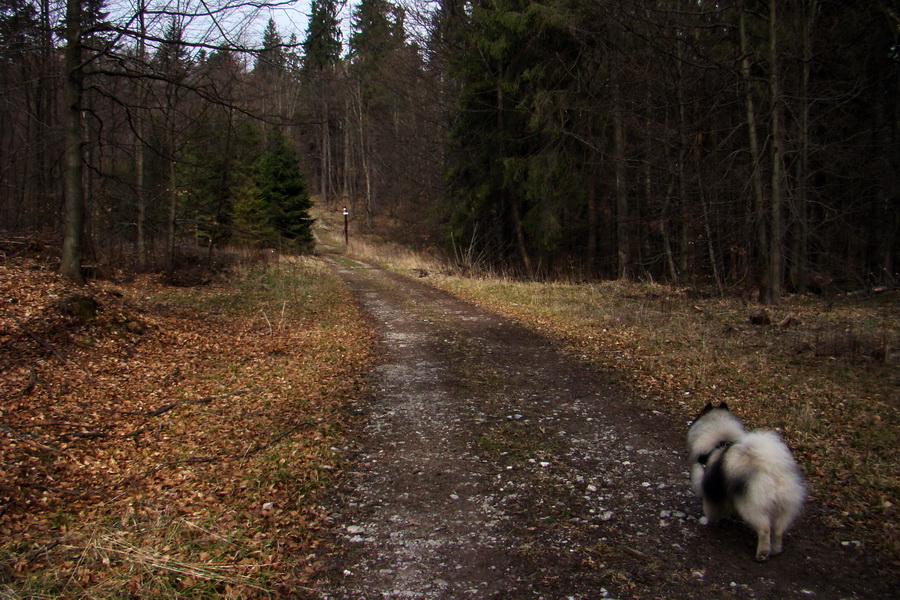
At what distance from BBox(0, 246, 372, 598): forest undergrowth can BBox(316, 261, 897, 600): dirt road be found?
0.42 metres

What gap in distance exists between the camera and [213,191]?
2108 cm

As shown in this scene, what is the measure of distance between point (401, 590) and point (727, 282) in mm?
16457

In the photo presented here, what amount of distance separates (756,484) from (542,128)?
58.4 ft

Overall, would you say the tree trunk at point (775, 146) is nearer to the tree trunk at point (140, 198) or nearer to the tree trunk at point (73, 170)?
the tree trunk at point (73, 170)

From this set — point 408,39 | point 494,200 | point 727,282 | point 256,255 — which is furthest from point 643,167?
point 256,255

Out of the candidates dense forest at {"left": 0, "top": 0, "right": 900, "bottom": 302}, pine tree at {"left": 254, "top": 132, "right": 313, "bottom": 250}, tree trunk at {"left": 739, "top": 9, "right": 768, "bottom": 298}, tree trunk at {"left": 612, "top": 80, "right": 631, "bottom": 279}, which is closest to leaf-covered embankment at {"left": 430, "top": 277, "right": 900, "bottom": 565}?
tree trunk at {"left": 739, "top": 9, "right": 768, "bottom": 298}

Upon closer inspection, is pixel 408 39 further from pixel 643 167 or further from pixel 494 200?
pixel 643 167

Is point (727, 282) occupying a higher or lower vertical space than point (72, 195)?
lower

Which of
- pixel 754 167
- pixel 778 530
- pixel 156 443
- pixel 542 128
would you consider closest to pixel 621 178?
pixel 542 128

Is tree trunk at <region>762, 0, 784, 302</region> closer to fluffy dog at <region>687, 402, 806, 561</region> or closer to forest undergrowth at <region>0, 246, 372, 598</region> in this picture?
forest undergrowth at <region>0, 246, 372, 598</region>

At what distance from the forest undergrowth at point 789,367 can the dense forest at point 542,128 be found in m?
3.02

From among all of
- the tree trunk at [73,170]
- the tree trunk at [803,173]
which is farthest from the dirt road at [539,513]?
the tree trunk at [803,173]

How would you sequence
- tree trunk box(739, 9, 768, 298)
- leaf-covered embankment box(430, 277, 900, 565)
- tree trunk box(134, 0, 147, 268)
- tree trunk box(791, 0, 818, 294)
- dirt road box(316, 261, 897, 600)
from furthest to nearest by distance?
tree trunk box(134, 0, 147, 268) → tree trunk box(791, 0, 818, 294) → tree trunk box(739, 9, 768, 298) → leaf-covered embankment box(430, 277, 900, 565) → dirt road box(316, 261, 897, 600)

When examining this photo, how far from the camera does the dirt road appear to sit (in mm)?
2955
